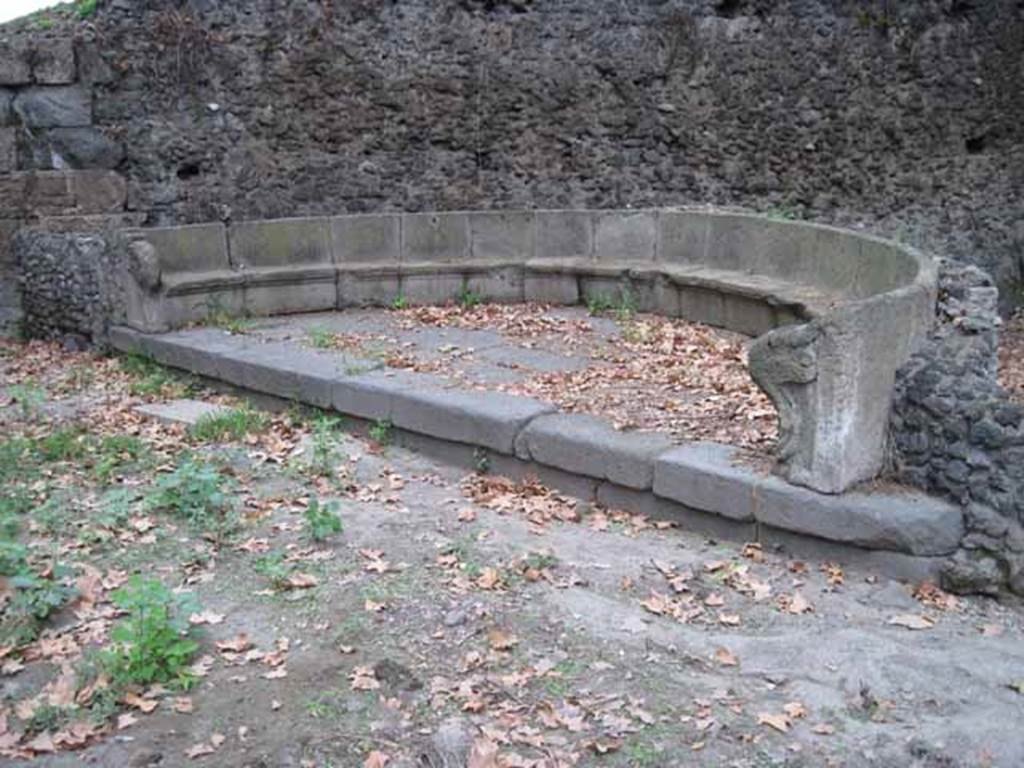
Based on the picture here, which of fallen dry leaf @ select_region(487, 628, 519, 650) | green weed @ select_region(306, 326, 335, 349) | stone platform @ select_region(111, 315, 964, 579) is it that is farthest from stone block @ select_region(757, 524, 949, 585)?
green weed @ select_region(306, 326, 335, 349)

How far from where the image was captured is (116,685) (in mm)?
3240

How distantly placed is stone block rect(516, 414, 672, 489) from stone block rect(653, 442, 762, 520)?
80 millimetres

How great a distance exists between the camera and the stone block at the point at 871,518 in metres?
4.00

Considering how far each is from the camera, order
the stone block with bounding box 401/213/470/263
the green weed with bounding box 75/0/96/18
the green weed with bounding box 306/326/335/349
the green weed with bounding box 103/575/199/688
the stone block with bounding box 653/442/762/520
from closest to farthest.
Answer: the green weed with bounding box 103/575/199/688 < the stone block with bounding box 653/442/762/520 < the green weed with bounding box 306/326/335/349 < the stone block with bounding box 401/213/470/263 < the green weed with bounding box 75/0/96/18

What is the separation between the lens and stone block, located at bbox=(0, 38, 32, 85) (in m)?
9.30

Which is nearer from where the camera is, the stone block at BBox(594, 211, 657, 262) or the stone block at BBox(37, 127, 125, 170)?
the stone block at BBox(594, 211, 657, 262)

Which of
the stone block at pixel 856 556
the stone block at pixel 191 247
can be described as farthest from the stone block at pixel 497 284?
the stone block at pixel 856 556

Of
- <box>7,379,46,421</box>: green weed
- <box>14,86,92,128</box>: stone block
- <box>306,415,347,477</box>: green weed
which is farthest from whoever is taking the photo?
<box>14,86,92,128</box>: stone block

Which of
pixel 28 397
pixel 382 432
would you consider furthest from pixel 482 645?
pixel 28 397

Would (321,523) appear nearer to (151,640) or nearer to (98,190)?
(151,640)

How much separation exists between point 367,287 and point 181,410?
263 cm

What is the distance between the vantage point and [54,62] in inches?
373

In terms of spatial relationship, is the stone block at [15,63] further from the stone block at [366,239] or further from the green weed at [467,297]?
the green weed at [467,297]

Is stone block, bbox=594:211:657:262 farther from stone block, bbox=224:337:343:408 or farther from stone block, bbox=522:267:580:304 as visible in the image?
stone block, bbox=224:337:343:408
